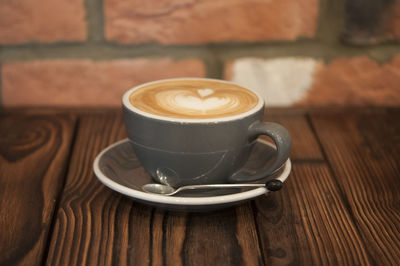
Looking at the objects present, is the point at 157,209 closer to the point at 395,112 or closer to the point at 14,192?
the point at 14,192

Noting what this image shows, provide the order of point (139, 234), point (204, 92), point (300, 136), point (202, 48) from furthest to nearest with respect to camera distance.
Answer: point (202, 48)
point (300, 136)
point (204, 92)
point (139, 234)

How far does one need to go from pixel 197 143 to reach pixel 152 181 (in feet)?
0.33

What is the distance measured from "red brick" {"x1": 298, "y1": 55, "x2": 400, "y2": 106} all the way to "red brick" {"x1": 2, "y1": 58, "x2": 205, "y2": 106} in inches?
9.2

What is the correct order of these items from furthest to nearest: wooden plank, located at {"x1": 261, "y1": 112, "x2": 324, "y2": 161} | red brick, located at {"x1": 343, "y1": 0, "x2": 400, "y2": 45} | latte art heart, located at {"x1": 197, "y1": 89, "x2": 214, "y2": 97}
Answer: red brick, located at {"x1": 343, "y1": 0, "x2": 400, "y2": 45}, wooden plank, located at {"x1": 261, "y1": 112, "x2": 324, "y2": 161}, latte art heart, located at {"x1": 197, "y1": 89, "x2": 214, "y2": 97}

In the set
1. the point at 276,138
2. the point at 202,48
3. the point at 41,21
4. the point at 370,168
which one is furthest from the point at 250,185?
the point at 41,21

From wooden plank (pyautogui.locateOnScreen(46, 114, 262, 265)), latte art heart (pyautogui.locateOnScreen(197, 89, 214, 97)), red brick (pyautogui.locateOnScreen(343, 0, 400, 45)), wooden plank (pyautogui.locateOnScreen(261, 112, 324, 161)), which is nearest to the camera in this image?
wooden plank (pyautogui.locateOnScreen(46, 114, 262, 265))

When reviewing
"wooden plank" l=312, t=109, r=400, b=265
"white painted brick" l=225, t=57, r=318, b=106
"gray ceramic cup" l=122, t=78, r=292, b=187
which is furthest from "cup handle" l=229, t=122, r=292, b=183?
"white painted brick" l=225, t=57, r=318, b=106

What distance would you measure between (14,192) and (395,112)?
0.70m

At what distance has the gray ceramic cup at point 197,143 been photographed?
22.2 inches

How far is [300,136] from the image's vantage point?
85 centimetres

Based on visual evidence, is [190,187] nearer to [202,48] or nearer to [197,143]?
[197,143]

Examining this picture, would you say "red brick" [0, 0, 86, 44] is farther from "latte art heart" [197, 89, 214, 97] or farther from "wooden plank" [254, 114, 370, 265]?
"wooden plank" [254, 114, 370, 265]

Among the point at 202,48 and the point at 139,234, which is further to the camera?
the point at 202,48

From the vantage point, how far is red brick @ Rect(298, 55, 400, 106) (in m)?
0.97
